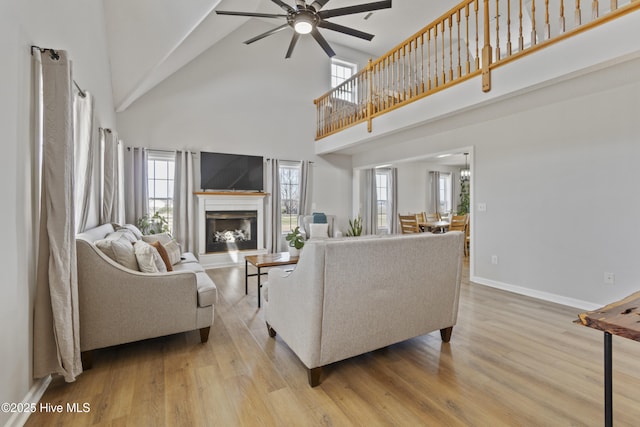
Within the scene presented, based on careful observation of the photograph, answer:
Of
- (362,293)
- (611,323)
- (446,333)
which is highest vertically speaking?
(611,323)

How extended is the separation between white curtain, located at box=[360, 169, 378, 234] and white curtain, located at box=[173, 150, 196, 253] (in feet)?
13.4

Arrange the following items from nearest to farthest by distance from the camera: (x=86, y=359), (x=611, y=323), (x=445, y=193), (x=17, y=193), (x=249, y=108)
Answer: (x=611, y=323), (x=17, y=193), (x=86, y=359), (x=249, y=108), (x=445, y=193)

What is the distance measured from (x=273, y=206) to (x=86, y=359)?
174 inches

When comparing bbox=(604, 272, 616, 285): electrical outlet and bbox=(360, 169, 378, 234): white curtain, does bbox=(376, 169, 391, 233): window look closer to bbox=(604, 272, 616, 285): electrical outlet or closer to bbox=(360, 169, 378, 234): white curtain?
bbox=(360, 169, 378, 234): white curtain

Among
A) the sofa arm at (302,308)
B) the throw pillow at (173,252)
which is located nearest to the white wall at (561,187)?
the sofa arm at (302,308)

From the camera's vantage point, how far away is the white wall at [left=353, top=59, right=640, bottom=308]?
10.1 ft

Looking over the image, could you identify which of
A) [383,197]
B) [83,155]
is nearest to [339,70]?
[383,197]

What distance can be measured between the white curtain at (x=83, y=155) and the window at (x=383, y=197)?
6464mm

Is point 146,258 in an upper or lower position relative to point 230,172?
lower

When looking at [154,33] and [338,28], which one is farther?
[154,33]

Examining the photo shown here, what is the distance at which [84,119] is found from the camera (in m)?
2.94

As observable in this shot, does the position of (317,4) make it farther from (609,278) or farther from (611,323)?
(609,278)

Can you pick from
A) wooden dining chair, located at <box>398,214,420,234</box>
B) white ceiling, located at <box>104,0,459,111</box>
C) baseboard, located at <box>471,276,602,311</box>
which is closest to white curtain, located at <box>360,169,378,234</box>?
wooden dining chair, located at <box>398,214,420,234</box>

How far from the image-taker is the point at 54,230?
1820 millimetres
